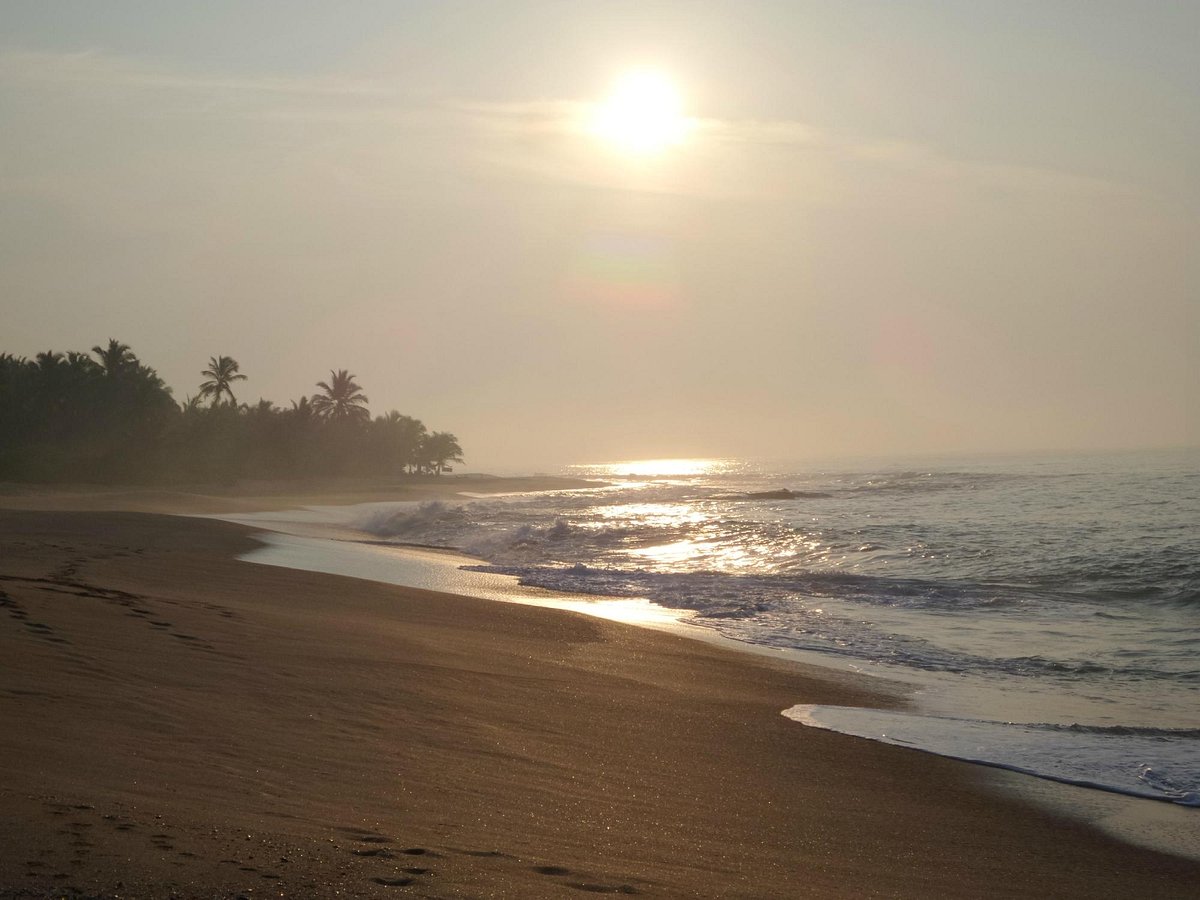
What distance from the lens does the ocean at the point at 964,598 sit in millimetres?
8695

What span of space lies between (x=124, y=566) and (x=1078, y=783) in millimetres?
13831

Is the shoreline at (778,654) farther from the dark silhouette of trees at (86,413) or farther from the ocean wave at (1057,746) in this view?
the dark silhouette of trees at (86,413)

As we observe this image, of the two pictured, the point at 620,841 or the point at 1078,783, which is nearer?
the point at 620,841

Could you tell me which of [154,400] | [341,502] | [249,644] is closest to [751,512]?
[341,502]

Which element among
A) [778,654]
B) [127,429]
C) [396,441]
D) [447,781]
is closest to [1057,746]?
[778,654]

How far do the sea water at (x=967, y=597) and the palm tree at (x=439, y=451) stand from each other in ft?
256

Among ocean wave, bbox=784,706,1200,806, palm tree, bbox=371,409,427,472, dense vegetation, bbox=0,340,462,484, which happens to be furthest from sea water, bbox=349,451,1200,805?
palm tree, bbox=371,409,427,472

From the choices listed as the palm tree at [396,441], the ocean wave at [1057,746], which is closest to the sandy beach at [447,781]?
the ocean wave at [1057,746]

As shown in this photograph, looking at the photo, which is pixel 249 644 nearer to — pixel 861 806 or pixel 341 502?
pixel 861 806

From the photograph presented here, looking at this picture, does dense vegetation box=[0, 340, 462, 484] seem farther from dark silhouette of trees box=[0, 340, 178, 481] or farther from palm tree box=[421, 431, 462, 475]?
palm tree box=[421, 431, 462, 475]

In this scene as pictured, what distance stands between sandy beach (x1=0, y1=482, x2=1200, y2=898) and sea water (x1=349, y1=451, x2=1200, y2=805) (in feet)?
4.03

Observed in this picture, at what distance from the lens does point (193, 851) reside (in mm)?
3904

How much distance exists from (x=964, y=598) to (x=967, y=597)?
100 millimetres

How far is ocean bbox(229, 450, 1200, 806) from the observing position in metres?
8.70
